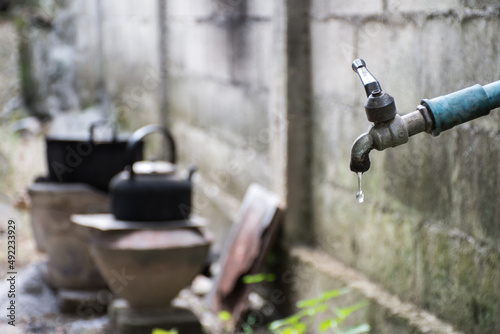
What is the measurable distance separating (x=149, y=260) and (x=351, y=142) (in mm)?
1280

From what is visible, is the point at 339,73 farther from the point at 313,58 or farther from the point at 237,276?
the point at 237,276

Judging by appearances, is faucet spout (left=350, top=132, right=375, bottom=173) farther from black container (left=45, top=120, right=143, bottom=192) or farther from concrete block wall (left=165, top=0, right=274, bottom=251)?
black container (left=45, top=120, right=143, bottom=192)

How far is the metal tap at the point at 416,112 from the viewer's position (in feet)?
6.47

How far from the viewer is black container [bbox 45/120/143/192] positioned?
5156mm

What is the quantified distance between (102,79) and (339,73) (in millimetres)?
6428

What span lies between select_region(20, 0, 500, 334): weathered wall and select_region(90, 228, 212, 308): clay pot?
601 millimetres

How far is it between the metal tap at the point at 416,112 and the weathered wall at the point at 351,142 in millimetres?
832

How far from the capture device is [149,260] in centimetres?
431

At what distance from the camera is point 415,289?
3.45 meters

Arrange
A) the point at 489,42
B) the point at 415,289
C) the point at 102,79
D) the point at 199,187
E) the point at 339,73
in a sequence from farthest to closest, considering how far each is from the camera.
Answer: the point at 102,79, the point at 199,187, the point at 339,73, the point at 415,289, the point at 489,42

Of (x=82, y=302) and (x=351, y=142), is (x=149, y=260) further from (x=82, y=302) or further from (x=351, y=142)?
(x=351, y=142)

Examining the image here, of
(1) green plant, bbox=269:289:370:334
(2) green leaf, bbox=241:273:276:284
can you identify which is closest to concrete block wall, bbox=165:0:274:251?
(2) green leaf, bbox=241:273:276:284

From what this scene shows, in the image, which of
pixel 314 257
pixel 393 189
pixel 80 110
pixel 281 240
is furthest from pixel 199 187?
pixel 80 110

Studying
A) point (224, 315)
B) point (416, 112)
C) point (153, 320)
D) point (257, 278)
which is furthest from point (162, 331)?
point (416, 112)
